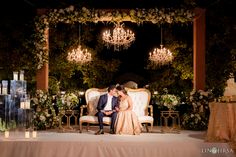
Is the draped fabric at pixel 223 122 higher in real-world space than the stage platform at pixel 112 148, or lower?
higher

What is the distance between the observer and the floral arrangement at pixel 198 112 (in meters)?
9.87

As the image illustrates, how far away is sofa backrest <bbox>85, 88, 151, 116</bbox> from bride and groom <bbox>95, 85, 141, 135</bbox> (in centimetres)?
48

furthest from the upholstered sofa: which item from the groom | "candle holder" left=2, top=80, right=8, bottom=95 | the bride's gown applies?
"candle holder" left=2, top=80, right=8, bottom=95

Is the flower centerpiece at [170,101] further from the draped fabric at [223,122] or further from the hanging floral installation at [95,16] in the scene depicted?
the draped fabric at [223,122]

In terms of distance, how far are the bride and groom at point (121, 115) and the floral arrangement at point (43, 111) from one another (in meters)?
1.42

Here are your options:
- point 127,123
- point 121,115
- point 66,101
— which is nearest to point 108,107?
point 121,115

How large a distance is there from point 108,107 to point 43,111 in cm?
162

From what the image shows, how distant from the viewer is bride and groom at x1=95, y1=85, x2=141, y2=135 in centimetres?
887

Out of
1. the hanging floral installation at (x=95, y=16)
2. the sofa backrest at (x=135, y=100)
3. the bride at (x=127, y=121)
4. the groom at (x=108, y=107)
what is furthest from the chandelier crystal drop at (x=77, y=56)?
the bride at (x=127, y=121)

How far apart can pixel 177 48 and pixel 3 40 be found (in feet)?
20.1

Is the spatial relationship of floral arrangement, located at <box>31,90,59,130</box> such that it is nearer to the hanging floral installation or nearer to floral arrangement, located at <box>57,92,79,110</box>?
floral arrangement, located at <box>57,92,79,110</box>

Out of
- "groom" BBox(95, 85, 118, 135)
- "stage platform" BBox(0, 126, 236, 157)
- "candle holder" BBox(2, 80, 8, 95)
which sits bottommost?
"stage platform" BBox(0, 126, 236, 157)

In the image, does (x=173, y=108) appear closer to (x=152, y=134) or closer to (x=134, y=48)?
(x=152, y=134)

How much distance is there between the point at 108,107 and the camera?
944 cm
